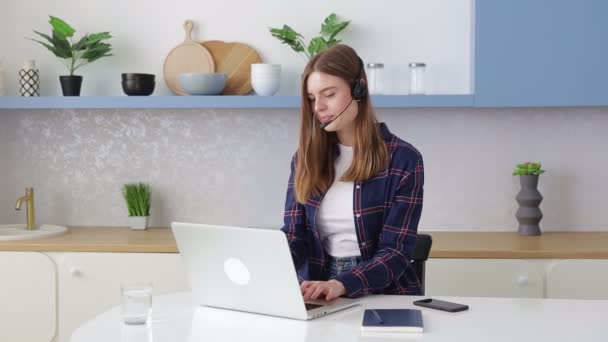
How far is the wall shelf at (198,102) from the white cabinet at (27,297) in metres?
0.69

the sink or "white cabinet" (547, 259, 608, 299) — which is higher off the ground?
the sink

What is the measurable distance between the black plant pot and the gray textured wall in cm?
22

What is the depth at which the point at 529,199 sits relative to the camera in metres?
3.87

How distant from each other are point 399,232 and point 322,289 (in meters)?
0.35

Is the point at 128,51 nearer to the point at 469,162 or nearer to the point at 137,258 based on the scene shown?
the point at 137,258

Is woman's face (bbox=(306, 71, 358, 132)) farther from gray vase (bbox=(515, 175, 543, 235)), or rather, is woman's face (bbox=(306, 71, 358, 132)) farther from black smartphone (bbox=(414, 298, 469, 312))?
gray vase (bbox=(515, 175, 543, 235))

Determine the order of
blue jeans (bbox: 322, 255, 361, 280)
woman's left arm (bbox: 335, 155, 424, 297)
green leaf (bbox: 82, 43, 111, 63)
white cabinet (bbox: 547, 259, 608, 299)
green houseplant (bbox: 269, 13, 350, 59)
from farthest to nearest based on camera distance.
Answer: green leaf (bbox: 82, 43, 111, 63) < green houseplant (bbox: 269, 13, 350, 59) < white cabinet (bbox: 547, 259, 608, 299) < blue jeans (bbox: 322, 255, 361, 280) < woman's left arm (bbox: 335, 155, 424, 297)

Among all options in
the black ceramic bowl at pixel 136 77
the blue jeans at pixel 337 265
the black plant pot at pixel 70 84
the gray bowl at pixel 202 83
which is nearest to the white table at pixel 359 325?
the blue jeans at pixel 337 265

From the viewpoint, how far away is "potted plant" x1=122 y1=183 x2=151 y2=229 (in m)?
4.08

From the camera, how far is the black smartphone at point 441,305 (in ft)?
7.33

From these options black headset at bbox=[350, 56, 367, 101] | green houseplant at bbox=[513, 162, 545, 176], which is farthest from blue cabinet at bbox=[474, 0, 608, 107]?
black headset at bbox=[350, 56, 367, 101]

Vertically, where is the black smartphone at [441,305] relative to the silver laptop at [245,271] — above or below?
below

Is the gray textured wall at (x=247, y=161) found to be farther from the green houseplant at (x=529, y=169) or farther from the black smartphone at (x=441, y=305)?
the black smartphone at (x=441, y=305)

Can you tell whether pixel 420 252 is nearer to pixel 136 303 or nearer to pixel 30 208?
pixel 136 303
